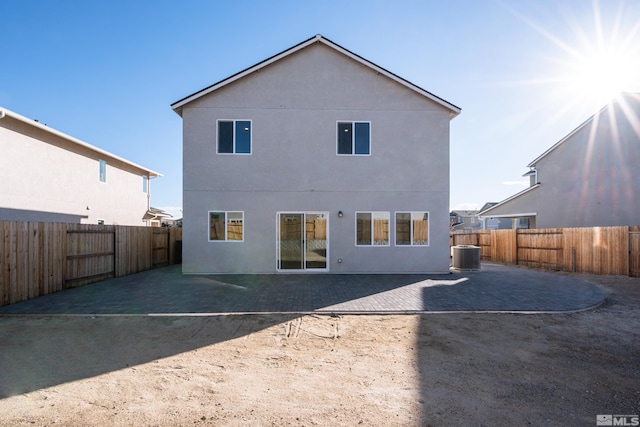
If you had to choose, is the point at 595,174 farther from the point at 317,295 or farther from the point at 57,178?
the point at 57,178

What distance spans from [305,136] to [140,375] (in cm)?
1015

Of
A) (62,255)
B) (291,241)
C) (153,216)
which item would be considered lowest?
(62,255)

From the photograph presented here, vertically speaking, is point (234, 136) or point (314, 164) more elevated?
point (234, 136)

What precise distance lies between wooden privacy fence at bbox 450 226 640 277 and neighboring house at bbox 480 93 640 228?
534 cm

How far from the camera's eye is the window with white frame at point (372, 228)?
12.7 meters

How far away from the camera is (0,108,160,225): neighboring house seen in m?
13.2

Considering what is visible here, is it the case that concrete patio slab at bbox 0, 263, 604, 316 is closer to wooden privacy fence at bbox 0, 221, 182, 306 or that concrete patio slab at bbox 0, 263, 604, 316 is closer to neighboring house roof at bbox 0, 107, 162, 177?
wooden privacy fence at bbox 0, 221, 182, 306

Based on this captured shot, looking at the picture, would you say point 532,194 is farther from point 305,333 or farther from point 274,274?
point 305,333

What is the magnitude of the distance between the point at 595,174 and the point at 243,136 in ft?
65.6

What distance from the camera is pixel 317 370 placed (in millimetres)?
→ 4422

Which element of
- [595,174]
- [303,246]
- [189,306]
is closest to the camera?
[189,306]

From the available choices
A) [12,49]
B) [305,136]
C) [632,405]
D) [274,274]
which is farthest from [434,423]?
[12,49]

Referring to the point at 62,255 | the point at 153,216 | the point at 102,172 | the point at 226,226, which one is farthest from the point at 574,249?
the point at 153,216

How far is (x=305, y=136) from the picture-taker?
12703 millimetres
